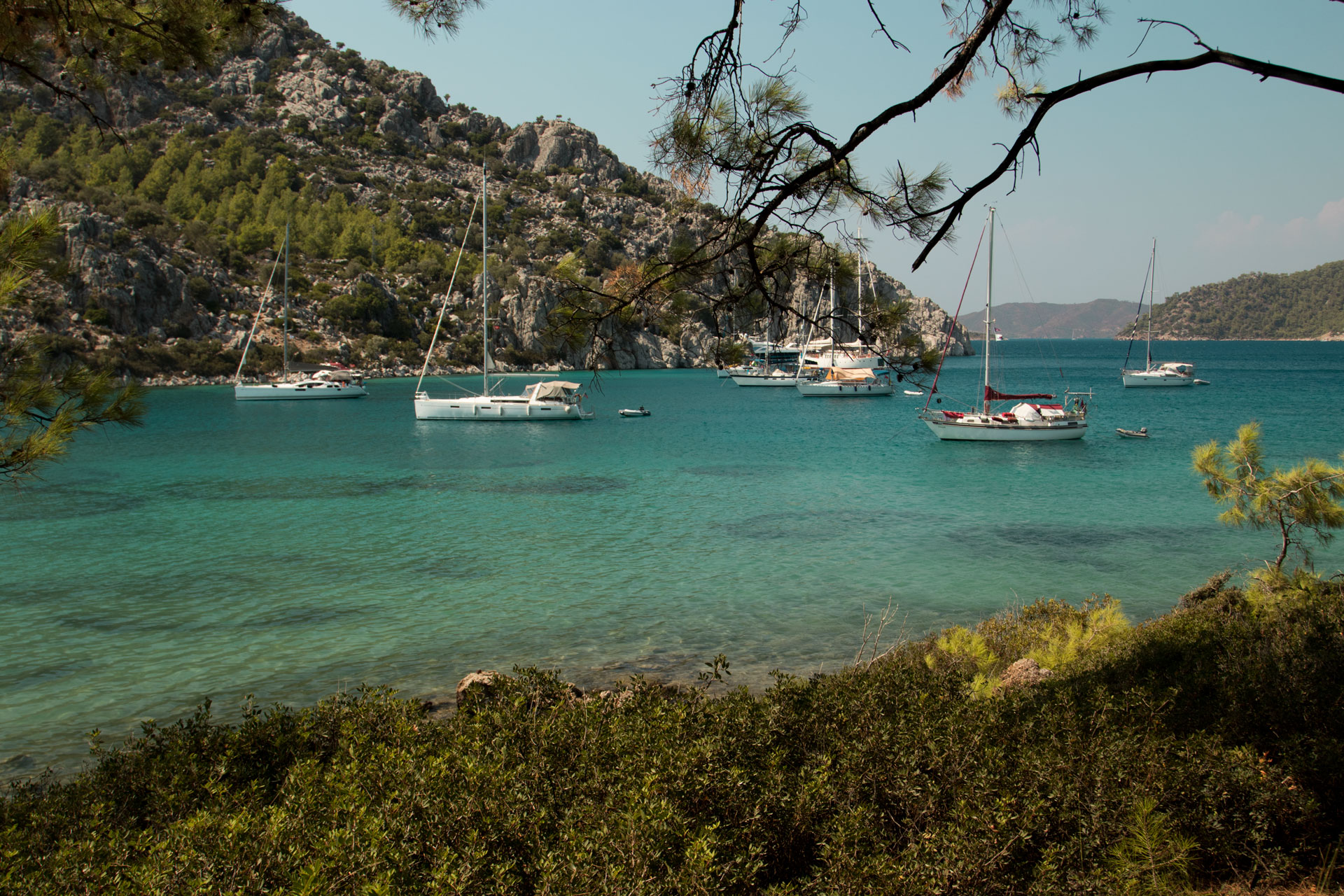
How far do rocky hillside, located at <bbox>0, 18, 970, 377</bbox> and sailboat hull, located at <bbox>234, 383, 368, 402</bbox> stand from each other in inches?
426

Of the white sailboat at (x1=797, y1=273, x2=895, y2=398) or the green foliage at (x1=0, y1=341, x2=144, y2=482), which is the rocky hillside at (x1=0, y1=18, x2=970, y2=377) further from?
the green foliage at (x1=0, y1=341, x2=144, y2=482)

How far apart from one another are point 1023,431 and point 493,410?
83.4 feet

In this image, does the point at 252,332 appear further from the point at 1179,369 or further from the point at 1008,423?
the point at 1179,369

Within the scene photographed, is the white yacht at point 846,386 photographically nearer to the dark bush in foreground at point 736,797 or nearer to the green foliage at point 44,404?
the dark bush in foreground at point 736,797

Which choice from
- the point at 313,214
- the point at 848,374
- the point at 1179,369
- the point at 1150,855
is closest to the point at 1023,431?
the point at 848,374

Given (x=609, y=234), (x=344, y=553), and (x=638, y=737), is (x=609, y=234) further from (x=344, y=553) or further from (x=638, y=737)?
(x=638, y=737)

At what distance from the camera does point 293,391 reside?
54.5 meters

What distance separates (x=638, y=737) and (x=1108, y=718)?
257cm

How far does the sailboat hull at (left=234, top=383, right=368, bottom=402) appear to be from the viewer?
52.0 meters

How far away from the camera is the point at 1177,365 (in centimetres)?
6588

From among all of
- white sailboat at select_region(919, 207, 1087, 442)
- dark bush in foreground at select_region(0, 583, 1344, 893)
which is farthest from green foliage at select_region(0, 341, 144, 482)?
white sailboat at select_region(919, 207, 1087, 442)

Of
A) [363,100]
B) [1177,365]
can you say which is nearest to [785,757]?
[1177,365]

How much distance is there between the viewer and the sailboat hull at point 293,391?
5197 cm

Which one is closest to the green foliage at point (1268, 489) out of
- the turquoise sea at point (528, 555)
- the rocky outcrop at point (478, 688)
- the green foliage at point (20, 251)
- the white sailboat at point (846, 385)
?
the turquoise sea at point (528, 555)
